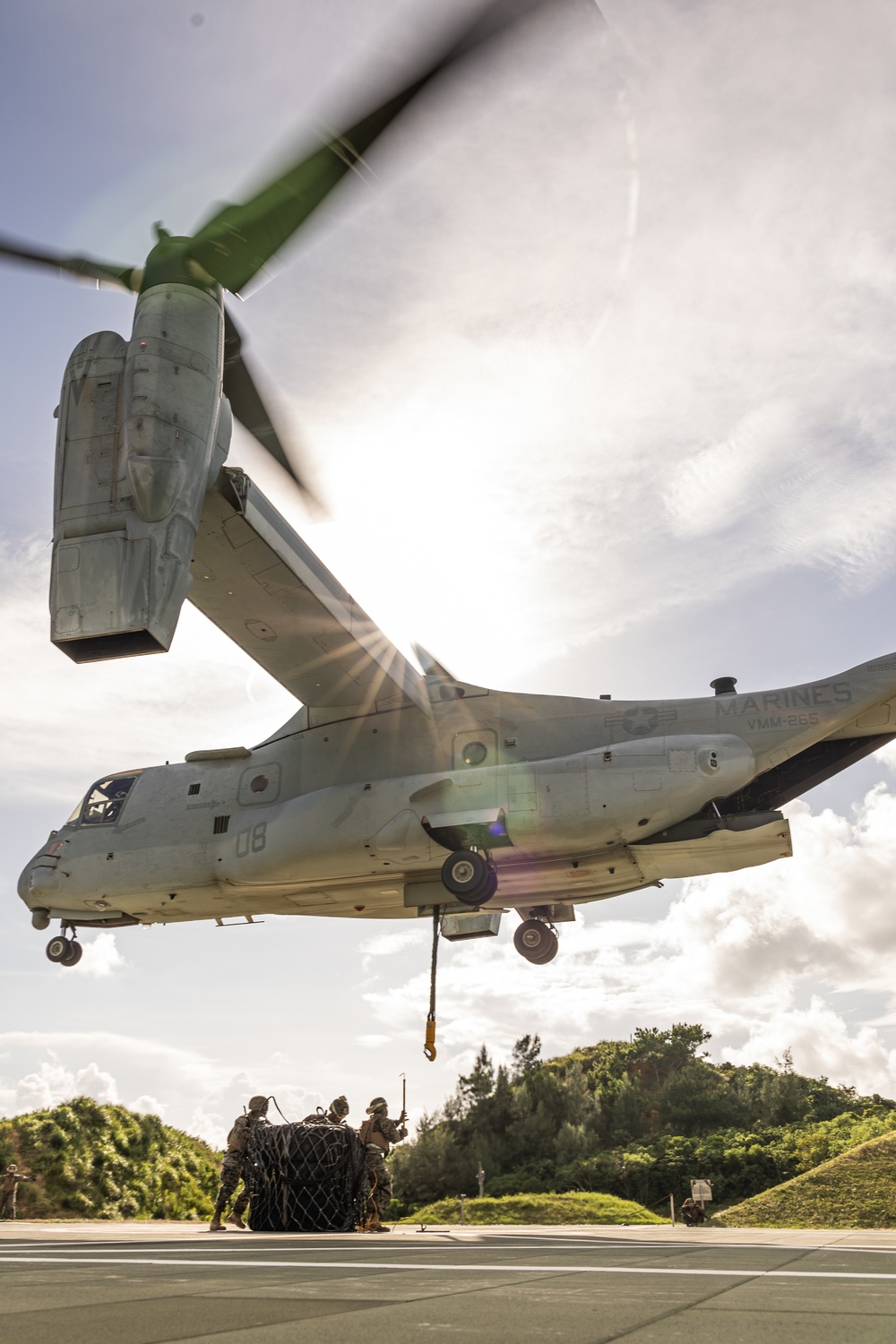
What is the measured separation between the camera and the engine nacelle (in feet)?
38.6

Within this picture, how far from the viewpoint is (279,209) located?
1335cm

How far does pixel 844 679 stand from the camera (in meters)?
15.8

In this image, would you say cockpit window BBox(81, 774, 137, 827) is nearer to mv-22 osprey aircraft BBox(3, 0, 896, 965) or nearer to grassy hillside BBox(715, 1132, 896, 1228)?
mv-22 osprey aircraft BBox(3, 0, 896, 965)

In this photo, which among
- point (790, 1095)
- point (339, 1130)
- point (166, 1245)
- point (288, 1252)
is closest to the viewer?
point (288, 1252)

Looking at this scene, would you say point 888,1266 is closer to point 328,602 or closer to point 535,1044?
point 328,602

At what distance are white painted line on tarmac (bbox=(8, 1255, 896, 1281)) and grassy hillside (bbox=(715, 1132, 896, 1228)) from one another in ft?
47.6

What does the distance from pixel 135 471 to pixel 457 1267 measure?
9689mm

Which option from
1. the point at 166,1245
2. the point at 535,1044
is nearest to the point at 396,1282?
the point at 166,1245

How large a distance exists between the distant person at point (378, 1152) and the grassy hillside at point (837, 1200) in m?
8.89

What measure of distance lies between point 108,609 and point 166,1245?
6.90m

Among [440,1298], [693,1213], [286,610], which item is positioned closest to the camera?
[440,1298]

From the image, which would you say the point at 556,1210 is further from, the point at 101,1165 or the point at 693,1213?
the point at 101,1165

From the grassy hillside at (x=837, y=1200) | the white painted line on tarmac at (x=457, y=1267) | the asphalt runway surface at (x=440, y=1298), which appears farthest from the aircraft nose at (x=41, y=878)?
the white painted line on tarmac at (x=457, y=1267)

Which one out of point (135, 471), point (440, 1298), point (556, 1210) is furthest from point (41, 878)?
point (440, 1298)
